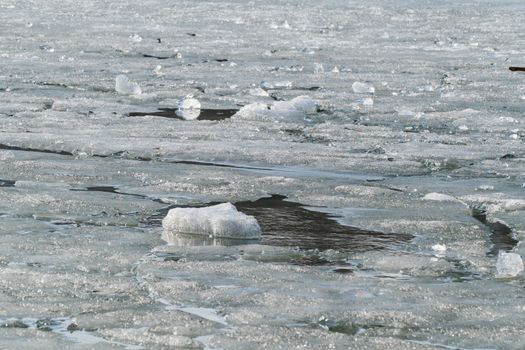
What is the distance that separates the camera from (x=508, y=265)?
4.55 meters

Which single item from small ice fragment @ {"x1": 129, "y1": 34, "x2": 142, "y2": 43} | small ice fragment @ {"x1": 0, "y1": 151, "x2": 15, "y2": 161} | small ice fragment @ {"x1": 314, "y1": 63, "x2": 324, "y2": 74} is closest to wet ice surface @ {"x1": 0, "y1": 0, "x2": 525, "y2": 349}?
small ice fragment @ {"x1": 0, "y1": 151, "x2": 15, "y2": 161}

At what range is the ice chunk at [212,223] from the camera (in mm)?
5113

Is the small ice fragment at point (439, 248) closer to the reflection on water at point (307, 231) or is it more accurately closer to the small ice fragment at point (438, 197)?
the reflection on water at point (307, 231)

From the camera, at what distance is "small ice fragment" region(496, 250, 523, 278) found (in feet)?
14.9

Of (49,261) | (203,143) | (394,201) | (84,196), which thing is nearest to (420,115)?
(203,143)

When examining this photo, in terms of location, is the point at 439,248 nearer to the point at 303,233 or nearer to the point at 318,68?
the point at 303,233

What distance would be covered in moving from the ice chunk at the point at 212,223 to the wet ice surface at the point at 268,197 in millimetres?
87

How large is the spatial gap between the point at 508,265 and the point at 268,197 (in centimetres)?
179

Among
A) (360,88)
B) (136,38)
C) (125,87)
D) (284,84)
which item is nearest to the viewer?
(125,87)

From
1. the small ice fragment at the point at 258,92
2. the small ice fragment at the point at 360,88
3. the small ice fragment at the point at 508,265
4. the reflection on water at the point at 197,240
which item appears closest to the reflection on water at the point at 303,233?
the reflection on water at the point at 197,240

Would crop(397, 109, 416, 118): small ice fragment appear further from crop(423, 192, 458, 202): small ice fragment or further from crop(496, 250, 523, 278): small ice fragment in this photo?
crop(496, 250, 523, 278): small ice fragment

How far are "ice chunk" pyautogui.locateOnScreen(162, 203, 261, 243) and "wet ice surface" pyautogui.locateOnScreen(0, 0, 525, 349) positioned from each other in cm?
9

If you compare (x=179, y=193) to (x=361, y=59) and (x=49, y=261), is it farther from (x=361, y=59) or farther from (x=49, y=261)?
(x=361, y=59)

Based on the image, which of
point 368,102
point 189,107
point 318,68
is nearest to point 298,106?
point 368,102
